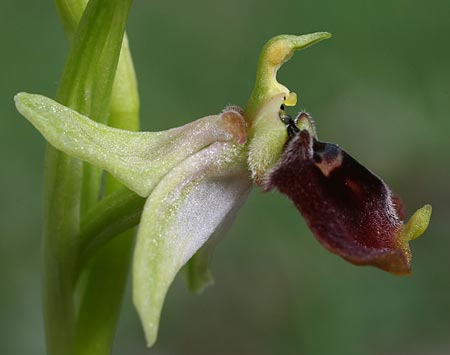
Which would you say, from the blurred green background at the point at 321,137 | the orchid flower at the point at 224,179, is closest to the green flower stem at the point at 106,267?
the orchid flower at the point at 224,179

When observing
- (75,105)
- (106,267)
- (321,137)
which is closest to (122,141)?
(75,105)

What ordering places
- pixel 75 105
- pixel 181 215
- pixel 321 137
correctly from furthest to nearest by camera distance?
pixel 321 137
pixel 75 105
pixel 181 215

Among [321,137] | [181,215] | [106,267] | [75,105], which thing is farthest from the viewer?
[321,137]

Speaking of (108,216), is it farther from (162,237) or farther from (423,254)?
(423,254)

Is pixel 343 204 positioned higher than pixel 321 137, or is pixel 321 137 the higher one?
pixel 343 204

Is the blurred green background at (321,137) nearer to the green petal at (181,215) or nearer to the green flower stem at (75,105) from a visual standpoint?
the green flower stem at (75,105)

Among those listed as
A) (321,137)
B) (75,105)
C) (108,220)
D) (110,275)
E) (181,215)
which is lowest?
(321,137)

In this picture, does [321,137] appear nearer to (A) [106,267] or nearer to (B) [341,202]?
(A) [106,267]
